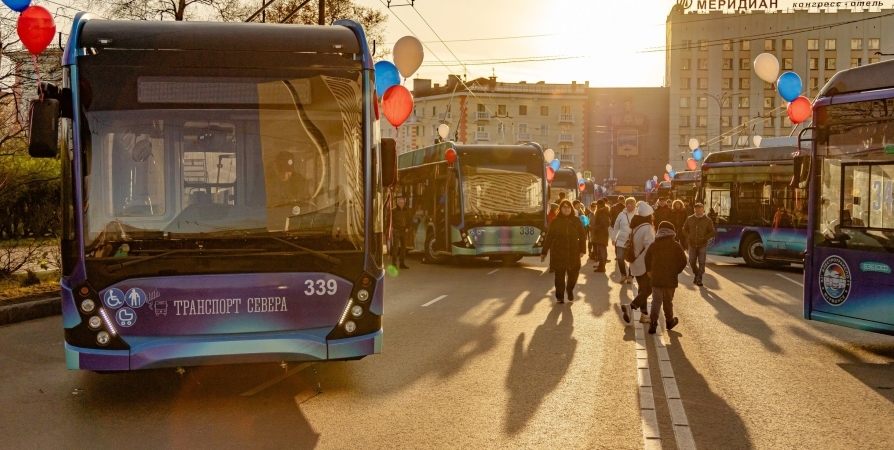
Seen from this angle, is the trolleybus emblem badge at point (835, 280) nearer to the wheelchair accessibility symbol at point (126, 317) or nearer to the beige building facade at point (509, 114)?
the wheelchair accessibility symbol at point (126, 317)

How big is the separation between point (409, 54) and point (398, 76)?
26.9 inches

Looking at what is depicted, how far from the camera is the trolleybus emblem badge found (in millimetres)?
11229

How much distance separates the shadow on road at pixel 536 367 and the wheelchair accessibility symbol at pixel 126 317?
282cm

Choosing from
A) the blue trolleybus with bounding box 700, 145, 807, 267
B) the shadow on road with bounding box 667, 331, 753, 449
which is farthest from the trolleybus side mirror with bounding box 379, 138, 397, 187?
the blue trolleybus with bounding box 700, 145, 807, 267

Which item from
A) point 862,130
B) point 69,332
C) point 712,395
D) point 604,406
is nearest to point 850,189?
point 862,130

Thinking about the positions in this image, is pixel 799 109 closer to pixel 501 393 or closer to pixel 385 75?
pixel 385 75

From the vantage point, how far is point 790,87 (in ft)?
61.0

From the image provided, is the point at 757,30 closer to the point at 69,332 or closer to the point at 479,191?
the point at 479,191

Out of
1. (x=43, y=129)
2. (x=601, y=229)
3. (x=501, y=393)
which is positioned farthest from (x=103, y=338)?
(x=601, y=229)

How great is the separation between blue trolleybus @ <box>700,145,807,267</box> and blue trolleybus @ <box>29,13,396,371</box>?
1916 centimetres

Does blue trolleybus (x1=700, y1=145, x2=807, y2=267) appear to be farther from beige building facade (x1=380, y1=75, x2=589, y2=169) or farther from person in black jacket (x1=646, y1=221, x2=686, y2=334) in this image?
beige building facade (x1=380, y1=75, x2=589, y2=169)

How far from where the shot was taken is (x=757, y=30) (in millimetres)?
105562

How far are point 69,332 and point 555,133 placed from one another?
96.2 metres

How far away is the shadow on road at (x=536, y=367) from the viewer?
761cm
